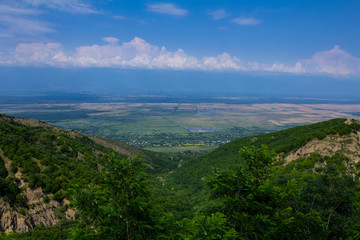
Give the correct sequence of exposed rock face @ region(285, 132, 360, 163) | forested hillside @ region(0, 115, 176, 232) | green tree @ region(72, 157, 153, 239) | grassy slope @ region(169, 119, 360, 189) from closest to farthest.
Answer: green tree @ region(72, 157, 153, 239)
forested hillside @ region(0, 115, 176, 232)
exposed rock face @ region(285, 132, 360, 163)
grassy slope @ region(169, 119, 360, 189)

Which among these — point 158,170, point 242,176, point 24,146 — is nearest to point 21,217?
point 24,146

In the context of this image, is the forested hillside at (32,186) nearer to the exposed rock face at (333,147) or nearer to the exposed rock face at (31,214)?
the exposed rock face at (31,214)

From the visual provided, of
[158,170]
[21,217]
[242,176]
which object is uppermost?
[242,176]

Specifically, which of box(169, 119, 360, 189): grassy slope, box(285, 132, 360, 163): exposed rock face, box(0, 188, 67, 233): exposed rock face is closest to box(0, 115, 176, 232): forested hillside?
box(0, 188, 67, 233): exposed rock face

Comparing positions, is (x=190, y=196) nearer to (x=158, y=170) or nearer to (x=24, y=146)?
(x=158, y=170)

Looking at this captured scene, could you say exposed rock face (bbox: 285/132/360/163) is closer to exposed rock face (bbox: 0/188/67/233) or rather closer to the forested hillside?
the forested hillside

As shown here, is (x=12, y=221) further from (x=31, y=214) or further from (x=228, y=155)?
(x=228, y=155)

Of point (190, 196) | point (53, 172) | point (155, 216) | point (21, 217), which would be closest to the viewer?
point (155, 216)

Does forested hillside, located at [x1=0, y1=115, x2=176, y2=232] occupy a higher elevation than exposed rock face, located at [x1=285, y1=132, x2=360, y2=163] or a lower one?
lower

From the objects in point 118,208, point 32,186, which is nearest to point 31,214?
point 32,186
